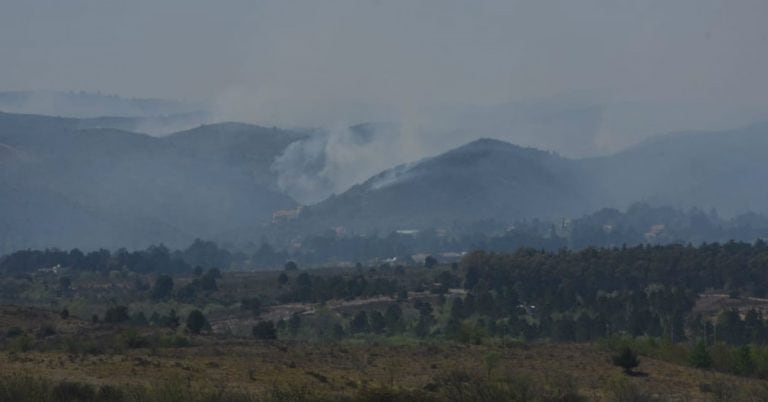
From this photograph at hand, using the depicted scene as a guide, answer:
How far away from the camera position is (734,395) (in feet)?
124

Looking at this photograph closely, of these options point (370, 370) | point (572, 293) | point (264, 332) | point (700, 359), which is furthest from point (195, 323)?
point (572, 293)

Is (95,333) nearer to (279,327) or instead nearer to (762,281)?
(279,327)

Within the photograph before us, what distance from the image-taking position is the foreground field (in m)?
36.7

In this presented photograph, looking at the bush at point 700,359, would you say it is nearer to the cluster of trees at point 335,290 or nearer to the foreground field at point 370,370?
the foreground field at point 370,370

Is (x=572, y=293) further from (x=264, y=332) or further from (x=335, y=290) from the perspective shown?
(x=264, y=332)

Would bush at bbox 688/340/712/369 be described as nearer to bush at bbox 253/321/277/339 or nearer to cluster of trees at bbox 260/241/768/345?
cluster of trees at bbox 260/241/768/345

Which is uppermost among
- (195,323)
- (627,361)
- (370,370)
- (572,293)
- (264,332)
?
(572,293)

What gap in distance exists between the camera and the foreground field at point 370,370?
36688 mm

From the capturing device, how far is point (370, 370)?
44594 mm

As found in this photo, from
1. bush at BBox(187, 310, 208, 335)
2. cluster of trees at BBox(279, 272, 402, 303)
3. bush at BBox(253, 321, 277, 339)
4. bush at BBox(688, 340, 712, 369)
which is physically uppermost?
cluster of trees at BBox(279, 272, 402, 303)

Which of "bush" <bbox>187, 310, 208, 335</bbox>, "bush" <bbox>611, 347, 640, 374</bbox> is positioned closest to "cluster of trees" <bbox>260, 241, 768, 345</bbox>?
"bush" <bbox>187, 310, 208, 335</bbox>

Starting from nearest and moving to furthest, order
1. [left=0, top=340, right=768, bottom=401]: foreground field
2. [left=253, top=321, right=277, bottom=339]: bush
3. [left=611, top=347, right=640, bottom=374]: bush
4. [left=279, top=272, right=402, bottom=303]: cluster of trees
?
[left=0, top=340, right=768, bottom=401]: foreground field
[left=611, top=347, right=640, bottom=374]: bush
[left=253, top=321, right=277, bottom=339]: bush
[left=279, top=272, right=402, bottom=303]: cluster of trees

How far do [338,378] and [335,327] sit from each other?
37992 mm

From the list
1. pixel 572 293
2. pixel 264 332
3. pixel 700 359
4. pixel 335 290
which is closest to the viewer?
pixel 700 359
